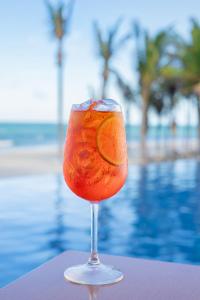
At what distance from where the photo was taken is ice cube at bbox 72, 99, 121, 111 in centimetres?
104

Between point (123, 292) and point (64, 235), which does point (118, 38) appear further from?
point (123, 292)

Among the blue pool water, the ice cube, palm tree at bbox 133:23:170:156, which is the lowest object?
the blue pool water

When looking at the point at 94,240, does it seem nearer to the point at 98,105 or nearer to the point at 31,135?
the point at 98,105

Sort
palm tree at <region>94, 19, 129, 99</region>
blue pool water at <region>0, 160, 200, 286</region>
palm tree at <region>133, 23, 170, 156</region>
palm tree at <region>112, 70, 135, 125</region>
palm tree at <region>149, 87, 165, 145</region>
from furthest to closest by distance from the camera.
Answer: palm tree at <region>149, 87, 165, 145</region> < palm tree at <region>112, 70, 135, 125</region> < palm tree at <region>133, 23, 170, 156</region> < palm tree at <region>94, 19, 129, 99</region> < blue pool water at <region>0, 160, 200, 286</region>

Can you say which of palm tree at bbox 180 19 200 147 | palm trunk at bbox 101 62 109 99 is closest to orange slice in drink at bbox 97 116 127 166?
palm trunk at bbox 101 62 109 99

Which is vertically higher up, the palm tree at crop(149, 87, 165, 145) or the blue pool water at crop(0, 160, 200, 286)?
the palm tree at crop(149, 87, 165, 145)

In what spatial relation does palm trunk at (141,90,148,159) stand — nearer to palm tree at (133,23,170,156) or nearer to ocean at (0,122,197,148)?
palm tree at (133,23,170,156)

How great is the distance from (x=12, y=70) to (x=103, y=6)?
52.1 ft

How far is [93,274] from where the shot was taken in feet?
3.19

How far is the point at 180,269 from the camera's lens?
0.99 meters

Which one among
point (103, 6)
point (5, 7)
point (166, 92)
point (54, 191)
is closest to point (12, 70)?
point (5, 7)

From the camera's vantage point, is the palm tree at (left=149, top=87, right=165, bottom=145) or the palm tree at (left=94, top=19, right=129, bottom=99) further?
the palm tree at (left=149, top=87, right=165, bottom=145)

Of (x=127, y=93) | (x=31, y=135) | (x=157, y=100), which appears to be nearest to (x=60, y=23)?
(x=127, y=93)

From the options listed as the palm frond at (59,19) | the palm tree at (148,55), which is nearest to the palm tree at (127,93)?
the palm tree at (148,55)
